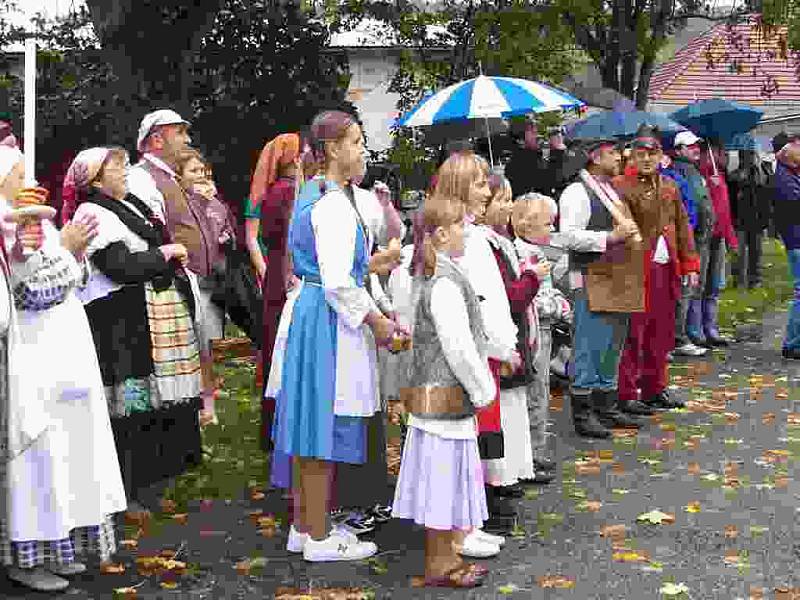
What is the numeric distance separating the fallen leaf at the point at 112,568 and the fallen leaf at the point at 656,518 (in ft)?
8.46

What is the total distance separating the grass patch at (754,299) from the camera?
14.4m

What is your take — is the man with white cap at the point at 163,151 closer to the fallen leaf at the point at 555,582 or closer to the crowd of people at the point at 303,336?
the crowd of people at the point at 303,336

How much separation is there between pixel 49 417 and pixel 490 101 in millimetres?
4442

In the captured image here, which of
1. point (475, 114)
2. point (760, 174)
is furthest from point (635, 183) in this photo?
point (760, 174)

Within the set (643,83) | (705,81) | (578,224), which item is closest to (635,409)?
(578,224)

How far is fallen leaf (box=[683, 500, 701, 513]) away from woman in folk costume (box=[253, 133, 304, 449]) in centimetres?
225

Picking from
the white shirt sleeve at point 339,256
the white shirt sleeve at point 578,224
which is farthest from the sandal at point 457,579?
the white shirt sleeve at point 578,224

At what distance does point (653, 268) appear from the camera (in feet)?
30.0

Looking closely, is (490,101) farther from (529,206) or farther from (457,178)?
(457,178)

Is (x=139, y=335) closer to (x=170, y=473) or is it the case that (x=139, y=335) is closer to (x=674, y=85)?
(x=170, y=473)

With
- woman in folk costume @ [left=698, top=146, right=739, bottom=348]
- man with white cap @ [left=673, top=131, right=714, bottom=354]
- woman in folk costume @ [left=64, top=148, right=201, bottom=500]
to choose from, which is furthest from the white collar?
woman in folk costume @ [left=698, top=146, right=739, bottom=348]

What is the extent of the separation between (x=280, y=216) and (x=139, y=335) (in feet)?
3.42

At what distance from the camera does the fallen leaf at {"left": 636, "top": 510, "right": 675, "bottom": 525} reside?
21.5 ft

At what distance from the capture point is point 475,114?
8.77 meters
